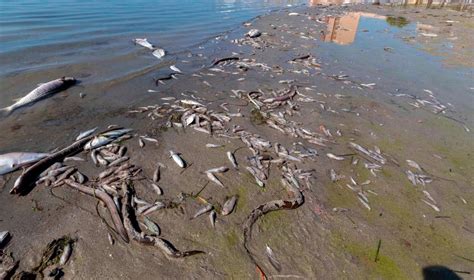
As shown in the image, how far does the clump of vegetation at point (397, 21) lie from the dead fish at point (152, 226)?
87.2ft

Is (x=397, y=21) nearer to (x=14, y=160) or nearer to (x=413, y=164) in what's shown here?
(x=413, y=164)

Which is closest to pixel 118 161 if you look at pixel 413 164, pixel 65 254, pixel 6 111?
pixel 65 254

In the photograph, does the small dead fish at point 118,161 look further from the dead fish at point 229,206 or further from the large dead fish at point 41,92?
the large dead fish at point 41,92

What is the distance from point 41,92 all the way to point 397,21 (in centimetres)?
2867

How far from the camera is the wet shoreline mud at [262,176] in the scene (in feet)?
14.4

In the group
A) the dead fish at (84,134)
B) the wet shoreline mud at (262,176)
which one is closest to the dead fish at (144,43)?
the wet shoreline mud at (262,176)

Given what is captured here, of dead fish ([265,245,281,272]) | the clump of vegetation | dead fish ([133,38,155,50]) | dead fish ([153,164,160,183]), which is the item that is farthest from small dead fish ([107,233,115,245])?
the clump of vegetation

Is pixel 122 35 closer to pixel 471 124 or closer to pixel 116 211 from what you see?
pixel 116 211

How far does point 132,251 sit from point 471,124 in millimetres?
10181

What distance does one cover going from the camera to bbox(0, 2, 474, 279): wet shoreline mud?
4.38m

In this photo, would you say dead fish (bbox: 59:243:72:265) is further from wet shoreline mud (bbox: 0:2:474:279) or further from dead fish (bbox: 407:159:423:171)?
dead fish (bbox: 407:159:423:171)

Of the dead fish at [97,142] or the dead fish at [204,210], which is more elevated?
the dead fish at [97,142]

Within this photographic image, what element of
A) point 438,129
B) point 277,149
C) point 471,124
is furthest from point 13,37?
point 471,124

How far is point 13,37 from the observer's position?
13242 millimetres
